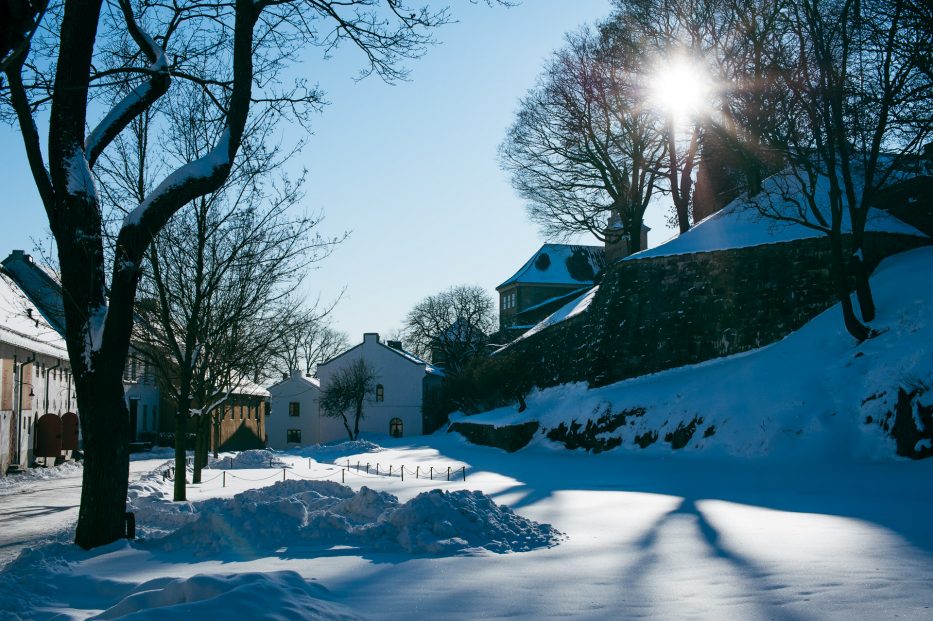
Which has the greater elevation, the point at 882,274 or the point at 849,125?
the point at 849,125

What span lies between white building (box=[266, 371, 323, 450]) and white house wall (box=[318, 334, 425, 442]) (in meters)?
1.40

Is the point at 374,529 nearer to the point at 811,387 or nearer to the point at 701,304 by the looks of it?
the point at 811,387

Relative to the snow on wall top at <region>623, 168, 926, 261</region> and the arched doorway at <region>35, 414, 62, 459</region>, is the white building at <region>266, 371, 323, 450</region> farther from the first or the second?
the snow on wall top at <region>623, 168, 926, 261</region>

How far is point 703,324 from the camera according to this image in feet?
81.0

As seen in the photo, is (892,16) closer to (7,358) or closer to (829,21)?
(829,21)

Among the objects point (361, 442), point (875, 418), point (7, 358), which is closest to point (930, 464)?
point (875, 418)

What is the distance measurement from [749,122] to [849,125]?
3064mm

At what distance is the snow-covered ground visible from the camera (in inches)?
211

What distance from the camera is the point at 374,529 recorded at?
8719 millimetres

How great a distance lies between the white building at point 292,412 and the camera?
2314 inches

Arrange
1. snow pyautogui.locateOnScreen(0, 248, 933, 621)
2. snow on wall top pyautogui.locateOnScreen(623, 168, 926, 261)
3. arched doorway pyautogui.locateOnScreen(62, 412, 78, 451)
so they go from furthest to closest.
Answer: arched doorway pyautogui.locateOnScreen(62, 412, 78, 451), snow on wall top pyautogui.locateOnScreen(623, 168, 926, 261), snow pyautogui.locateOnScreen(0, 248, 933, 621)

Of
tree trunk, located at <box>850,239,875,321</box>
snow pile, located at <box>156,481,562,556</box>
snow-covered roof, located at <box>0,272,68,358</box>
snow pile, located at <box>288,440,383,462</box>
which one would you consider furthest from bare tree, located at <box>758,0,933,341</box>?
snow pile, located at <box>288,440,383,462</box>

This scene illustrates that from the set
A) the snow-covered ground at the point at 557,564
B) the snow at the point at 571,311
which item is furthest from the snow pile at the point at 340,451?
the snow-covered ground at the point at 557,564

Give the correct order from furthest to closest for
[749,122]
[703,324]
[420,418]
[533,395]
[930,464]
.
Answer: [420,418] < [533,395] < [703,324] < [749,122] < [930,464]
